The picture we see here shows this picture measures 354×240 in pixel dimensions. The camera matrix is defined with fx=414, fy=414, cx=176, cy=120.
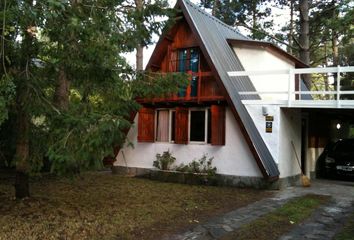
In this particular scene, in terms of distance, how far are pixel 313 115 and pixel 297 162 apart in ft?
10.8

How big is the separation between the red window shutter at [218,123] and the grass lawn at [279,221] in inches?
126

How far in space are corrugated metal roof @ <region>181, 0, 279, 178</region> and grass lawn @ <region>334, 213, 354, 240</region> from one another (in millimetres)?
3691

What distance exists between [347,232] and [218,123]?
613cm

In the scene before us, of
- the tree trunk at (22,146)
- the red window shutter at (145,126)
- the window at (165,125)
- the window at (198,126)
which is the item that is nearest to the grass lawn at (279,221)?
the window at (198,126)

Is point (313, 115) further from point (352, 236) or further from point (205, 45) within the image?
point (352, 236)

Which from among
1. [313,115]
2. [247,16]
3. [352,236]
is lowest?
[352,236]

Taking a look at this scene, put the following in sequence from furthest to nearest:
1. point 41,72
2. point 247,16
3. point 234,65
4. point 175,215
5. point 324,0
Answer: point 247,16
point 324,0
point 234,65
point 175,215
point 41,72

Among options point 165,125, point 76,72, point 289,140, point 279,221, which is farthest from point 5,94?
point 289,140

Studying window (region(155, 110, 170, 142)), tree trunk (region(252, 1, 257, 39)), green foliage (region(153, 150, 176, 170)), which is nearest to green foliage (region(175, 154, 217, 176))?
green foliage (region(153, 150, 176, 170))

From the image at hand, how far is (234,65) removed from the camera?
47.3ft

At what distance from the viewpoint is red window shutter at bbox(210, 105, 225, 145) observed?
13.1 m

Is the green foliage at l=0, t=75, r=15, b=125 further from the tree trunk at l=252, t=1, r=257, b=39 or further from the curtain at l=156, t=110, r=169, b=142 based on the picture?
the tree trunk at l=252, t=1, r=257, b=39

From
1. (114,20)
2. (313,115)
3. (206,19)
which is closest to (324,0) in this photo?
(313,115)

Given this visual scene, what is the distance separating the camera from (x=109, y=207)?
911 cm
